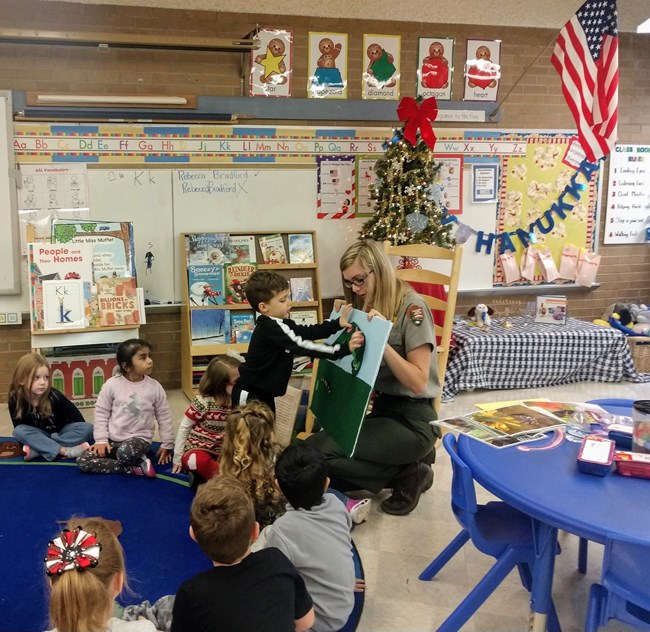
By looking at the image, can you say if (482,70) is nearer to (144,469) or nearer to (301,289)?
(301,289)

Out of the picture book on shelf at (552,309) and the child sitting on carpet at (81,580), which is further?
the picture book on shelf at (552,309)

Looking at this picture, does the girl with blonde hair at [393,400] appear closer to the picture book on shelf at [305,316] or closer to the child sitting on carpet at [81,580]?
the child sitting on carpet at [81,580]

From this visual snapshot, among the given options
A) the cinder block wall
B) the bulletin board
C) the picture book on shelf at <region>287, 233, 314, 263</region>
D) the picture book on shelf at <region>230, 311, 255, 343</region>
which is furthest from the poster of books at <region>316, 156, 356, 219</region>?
the picture book on shelf at <region>230, 311, 255, 343</region>

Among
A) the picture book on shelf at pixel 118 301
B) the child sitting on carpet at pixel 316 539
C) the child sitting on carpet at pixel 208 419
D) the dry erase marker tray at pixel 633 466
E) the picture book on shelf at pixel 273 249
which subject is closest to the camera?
the dry erase marker tray at pixel 633 466

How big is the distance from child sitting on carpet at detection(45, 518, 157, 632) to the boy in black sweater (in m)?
1.62

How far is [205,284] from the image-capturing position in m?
4.98

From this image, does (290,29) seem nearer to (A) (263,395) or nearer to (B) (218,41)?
(B) (218,41)

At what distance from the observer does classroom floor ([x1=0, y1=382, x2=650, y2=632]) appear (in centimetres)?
239

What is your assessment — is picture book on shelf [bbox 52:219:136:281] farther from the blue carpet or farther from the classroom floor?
the classroom floor

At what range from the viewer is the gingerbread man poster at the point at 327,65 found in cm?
514

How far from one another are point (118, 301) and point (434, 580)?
2992mm

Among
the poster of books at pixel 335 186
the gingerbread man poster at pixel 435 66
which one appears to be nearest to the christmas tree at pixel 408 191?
the poster of books at pixel 335 186

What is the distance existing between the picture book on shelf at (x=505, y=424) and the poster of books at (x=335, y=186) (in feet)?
10.2

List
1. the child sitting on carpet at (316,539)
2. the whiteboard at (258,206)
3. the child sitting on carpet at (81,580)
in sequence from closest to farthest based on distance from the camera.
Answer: the child sitting on carpet at (81,580)
the child sitting on carpet at (316,539)
the whiteboard at (258,206)
